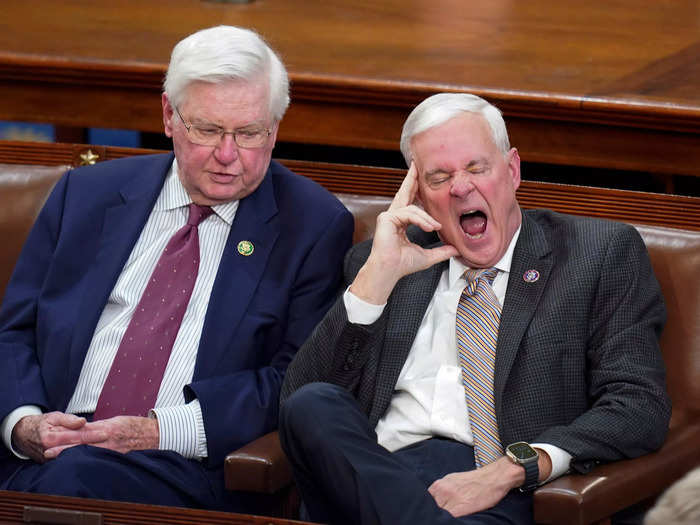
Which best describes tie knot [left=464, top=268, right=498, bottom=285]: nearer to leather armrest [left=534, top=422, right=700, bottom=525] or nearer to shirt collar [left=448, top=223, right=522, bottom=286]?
shirt collar [left=448, top=223, right=522, bottom=286]

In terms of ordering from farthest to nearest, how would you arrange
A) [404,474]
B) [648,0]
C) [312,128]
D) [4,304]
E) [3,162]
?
[648,0] → [312,128] → [3,162] → [4,304] → [404,474]

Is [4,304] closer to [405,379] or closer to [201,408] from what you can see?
[201,408]

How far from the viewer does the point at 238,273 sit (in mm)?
2619

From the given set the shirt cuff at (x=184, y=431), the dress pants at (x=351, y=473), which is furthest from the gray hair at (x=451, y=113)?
the shirt cuff at (x=184, y=431)

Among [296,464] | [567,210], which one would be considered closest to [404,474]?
[296,464]

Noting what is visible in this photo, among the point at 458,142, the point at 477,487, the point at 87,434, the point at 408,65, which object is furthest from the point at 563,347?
the point at 408,65

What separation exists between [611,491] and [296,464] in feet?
1.76

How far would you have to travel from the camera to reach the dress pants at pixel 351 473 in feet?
6.82

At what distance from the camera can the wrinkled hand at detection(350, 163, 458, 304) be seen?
2.41m

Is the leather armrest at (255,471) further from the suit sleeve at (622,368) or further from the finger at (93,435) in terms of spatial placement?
the suit sleeve at (622,368)

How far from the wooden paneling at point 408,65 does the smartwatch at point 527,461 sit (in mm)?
1137

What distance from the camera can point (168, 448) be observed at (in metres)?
2.45

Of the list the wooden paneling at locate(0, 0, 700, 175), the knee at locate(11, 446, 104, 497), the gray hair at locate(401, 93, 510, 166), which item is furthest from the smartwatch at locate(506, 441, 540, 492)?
the wooden paneling at locate(0, 0, 700, 175)

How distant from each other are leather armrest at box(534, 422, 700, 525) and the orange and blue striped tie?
0.23 metres
